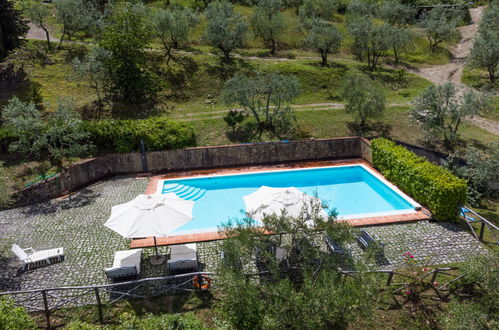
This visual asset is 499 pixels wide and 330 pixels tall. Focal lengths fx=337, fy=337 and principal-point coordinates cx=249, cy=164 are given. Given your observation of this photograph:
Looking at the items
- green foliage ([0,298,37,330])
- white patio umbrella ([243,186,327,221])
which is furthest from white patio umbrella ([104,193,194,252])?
green foliage ([0,298,37,330])

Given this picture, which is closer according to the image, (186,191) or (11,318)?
(11,318)

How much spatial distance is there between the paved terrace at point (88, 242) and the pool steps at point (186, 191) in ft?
11.5

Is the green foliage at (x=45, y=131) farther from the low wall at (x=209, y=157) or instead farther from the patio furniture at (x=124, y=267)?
the patio furniture at (x=124, y=267)

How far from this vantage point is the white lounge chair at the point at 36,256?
1350 cm

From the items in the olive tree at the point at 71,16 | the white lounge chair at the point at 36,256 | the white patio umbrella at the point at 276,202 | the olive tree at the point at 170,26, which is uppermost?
the olive tree at the point at 71,16

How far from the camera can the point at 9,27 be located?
30.6 meters

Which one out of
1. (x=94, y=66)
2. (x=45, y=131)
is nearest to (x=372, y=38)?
(x=94, y=66)

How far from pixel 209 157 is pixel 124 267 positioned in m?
12.1

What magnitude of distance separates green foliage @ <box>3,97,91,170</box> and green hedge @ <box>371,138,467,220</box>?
1867 cm

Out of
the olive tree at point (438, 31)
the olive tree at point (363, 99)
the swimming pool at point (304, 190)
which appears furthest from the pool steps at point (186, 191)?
the olive tree at point (438, 31)

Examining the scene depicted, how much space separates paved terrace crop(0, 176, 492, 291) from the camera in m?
13.4

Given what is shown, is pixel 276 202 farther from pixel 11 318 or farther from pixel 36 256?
pixel 36 256

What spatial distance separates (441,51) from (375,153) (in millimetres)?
36161

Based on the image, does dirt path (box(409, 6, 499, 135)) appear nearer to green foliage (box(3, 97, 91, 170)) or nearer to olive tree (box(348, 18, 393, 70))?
olive tree (box(348, 18, 393, 70))
